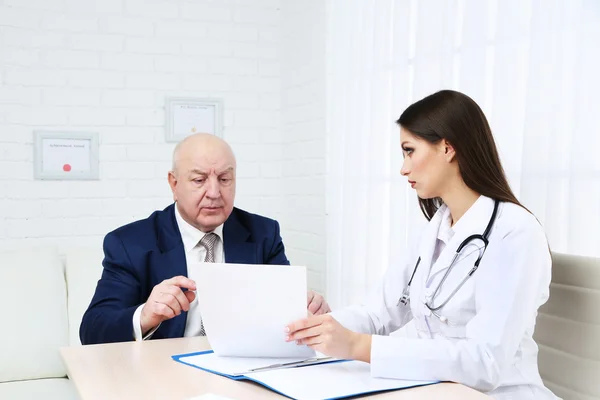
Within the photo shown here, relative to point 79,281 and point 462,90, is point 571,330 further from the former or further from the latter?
point 79,281

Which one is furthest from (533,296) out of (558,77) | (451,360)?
(558,77)

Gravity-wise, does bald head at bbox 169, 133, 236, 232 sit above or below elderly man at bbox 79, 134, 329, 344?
above

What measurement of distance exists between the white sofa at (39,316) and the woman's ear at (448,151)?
184cm

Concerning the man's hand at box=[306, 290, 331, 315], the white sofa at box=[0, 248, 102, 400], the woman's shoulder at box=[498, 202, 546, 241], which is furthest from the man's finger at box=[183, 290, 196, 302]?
the white sofa at box=[0, 248, 102, 400]

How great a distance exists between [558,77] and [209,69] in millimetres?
2204

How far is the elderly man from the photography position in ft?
7.11

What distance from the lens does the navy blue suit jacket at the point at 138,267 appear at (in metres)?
2.14

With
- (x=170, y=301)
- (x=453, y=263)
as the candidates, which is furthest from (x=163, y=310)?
(x=453, y=263)

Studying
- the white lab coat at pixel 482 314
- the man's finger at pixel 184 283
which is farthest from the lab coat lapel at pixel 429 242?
the man's finger at pixel 184 283

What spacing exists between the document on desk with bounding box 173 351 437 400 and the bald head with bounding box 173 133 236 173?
0.83m

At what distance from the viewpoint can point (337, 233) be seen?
11.1 feet

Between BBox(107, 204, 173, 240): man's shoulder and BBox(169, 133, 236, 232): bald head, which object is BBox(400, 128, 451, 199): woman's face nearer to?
BBox(169, 133, 236, 232): bald head

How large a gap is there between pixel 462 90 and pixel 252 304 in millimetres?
1246

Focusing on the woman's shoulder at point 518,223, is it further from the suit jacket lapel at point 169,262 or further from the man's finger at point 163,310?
the suit jacket lapel at point 169,262
